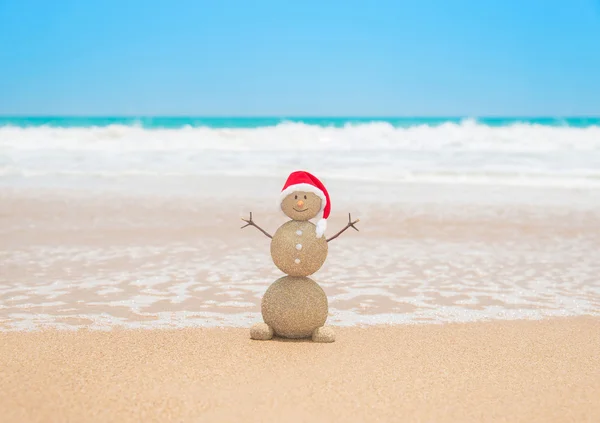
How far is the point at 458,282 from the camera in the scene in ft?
19.9

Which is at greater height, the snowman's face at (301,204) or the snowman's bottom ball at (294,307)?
the snowman's face at (301,204)

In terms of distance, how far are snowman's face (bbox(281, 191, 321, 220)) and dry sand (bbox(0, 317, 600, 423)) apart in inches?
30.6

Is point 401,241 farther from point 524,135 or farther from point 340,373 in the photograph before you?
point 524,135

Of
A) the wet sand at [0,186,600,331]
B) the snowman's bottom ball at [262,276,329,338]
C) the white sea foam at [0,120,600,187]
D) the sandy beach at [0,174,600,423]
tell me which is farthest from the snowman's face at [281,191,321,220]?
the white sea foam at [0,120,600,187]

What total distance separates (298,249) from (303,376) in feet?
2.66

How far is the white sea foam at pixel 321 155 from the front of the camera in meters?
16.6

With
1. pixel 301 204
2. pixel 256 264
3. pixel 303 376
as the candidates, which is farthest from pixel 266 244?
pixel 303 376

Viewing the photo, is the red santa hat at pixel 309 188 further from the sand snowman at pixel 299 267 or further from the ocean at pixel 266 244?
the ocean at pixel 266 244

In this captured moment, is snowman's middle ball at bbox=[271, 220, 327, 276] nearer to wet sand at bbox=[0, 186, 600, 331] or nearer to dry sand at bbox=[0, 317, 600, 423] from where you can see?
dry sand at bbox=[0, 317, 600, 423]

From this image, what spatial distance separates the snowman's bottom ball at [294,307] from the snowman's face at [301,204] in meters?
0.38

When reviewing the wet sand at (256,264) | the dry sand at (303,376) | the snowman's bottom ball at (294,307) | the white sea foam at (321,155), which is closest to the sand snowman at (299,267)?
the snowman's bottom ball at (294,307)

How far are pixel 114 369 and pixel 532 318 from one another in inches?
115

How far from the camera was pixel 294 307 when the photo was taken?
4.09m

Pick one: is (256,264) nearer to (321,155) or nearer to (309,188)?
(309,188)
